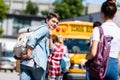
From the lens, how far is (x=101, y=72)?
22.9ft

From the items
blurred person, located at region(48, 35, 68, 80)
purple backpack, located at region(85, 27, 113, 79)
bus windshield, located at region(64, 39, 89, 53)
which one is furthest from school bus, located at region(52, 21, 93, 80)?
purple backpack, located at region(85, 27, 113, 79)

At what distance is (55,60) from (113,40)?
6.66 m

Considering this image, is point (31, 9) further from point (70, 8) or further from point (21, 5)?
point (70, 8)

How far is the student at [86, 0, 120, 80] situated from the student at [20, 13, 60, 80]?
6.98 feet

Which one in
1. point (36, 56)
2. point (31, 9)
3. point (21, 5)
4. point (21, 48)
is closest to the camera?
point (36, 56)

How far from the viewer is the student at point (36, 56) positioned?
29.9 feet

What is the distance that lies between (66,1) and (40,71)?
4142 inches

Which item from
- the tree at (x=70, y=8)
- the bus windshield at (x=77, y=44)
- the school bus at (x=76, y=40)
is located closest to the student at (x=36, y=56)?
the school bus at (x=76, y=40)

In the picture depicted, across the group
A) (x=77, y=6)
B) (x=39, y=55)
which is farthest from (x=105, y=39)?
(x=77, y=6)

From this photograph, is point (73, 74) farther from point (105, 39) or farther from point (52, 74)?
point (105, 39)

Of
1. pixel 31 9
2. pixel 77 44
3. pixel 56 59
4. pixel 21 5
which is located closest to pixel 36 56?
pixel 56 59

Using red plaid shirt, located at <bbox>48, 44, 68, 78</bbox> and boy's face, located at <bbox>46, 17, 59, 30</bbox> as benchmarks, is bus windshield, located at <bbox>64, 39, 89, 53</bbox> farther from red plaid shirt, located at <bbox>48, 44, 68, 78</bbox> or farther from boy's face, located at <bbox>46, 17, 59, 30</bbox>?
boy's face, located at <bbox>46, 17, 59, 30</bbox>

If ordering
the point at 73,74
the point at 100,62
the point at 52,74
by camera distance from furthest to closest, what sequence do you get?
the point at 73,74, the point at 52,74, the point at 100,62

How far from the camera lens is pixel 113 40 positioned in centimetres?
710
